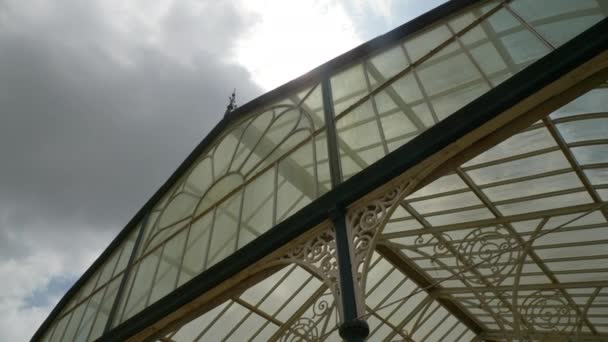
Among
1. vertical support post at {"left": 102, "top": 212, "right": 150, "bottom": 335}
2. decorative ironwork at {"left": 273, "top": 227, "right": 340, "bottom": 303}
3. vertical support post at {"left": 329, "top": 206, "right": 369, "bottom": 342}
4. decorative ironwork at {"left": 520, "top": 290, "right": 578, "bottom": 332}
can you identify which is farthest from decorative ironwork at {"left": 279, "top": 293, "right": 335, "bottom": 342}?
decorative ironwork at {"left": 520, "top": 290, "right": 578, "bottom": 332}

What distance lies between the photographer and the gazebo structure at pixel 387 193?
6176mm

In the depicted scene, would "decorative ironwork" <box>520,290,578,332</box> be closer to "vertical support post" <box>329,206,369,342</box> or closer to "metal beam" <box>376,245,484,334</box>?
"metal beam" <box>376,245,484,334</box>

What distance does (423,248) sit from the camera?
13.4m

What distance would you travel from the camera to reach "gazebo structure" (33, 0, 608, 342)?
6.18 meters

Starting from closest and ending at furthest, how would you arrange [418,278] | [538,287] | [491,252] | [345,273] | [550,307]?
[345,273] < [491,252] < [550,307] < [418,278] < [538,287]

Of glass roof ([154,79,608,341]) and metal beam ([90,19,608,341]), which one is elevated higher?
A: glass roof ([154,79,608,341])

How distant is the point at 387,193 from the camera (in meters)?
→ 6.55

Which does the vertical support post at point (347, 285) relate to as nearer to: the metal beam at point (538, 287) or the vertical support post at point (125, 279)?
the vertical support post at point (125, 279)

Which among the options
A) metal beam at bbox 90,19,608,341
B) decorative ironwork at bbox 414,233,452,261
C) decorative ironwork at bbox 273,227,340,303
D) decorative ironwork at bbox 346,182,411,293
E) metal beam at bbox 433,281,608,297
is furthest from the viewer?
metal beam at bbox 433,281,608,297

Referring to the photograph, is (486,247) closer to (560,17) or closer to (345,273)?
(560,17)

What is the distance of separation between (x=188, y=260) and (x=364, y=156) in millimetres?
4629

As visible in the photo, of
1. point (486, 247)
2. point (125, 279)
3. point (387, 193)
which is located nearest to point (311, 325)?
point (387, 193)

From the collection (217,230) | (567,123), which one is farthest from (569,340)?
(217,230)

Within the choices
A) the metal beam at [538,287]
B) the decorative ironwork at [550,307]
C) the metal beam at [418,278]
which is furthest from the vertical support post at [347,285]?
the decorative ironwork at [550,307]
